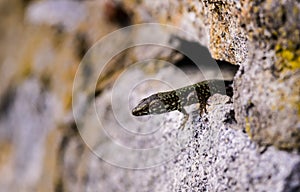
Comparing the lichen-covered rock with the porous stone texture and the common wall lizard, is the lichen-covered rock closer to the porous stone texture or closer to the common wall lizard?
the porous stone texture

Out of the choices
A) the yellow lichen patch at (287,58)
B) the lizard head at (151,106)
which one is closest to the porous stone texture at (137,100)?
the yellow lichen patch at (287,58)

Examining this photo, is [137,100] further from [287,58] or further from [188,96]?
[287,58]

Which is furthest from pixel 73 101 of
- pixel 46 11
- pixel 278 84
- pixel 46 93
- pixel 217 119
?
pixel 278 84

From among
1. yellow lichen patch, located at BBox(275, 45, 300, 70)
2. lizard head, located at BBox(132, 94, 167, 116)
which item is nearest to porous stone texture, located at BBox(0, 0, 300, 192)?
yellow lichen patch, located at BBox(275, 45, 300, 70)

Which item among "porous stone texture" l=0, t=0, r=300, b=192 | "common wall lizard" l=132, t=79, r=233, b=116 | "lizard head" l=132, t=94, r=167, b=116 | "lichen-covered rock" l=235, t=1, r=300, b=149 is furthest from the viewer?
"lizard head" l=132, t=94, r=167, b=116

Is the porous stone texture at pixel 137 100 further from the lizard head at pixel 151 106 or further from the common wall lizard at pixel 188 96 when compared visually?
the lizard head at pixel 151 106
